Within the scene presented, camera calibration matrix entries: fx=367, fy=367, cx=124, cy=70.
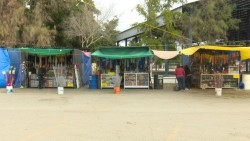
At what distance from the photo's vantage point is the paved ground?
8.94 m

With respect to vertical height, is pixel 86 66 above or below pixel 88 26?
below

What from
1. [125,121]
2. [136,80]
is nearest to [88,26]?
[136,80]

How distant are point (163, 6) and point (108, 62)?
10899mm

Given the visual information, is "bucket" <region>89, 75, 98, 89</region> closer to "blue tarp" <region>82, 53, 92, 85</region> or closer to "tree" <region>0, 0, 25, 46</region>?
"blue tarp" <region>82, 53, 92, 85</region>

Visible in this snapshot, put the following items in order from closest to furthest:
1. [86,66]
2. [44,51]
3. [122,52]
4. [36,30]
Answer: [122,52] → [44,51] → [86,66] → [36,30]

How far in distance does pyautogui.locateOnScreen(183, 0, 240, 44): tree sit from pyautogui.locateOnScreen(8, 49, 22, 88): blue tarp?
48.6ft

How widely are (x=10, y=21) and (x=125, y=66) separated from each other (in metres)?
13.9

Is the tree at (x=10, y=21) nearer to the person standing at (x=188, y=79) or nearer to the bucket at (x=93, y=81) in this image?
the bucket at (x=93, y=81)

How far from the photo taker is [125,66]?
25.4 m

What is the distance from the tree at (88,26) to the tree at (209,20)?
1540cm

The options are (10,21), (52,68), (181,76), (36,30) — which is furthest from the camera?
(36,30)

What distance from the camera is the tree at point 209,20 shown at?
3147 cm

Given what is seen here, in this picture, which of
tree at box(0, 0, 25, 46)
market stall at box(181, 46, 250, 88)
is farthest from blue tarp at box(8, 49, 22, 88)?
market stall at box(181, 46, 250, 88)

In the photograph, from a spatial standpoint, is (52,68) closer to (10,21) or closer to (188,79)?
(188,79)
